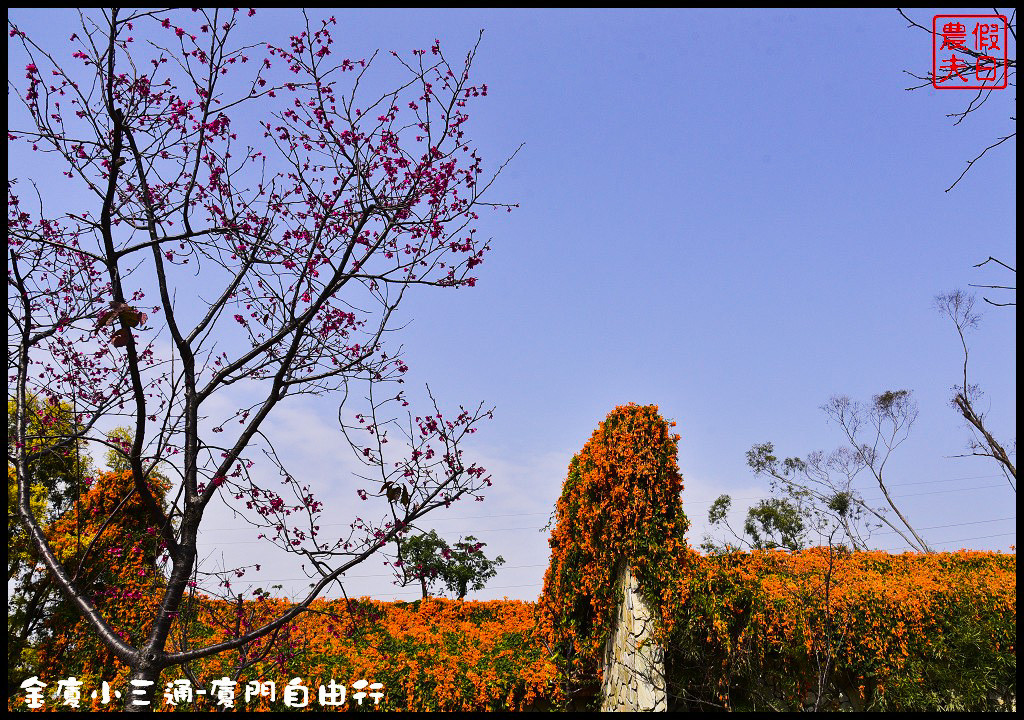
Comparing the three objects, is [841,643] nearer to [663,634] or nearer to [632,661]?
[663,634]

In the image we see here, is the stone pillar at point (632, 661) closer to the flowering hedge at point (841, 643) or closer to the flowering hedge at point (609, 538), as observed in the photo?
the flowering hedge at point (609, 538)

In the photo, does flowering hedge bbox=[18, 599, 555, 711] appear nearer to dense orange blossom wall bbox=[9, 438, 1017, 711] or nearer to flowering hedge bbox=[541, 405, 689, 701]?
dense orange blossom wall bbox=[9, 438, 1017, 711]

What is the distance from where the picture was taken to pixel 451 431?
4.25 meters

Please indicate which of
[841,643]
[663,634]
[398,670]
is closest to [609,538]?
[663,634]

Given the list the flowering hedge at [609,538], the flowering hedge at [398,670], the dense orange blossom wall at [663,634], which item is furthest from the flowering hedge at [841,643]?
the flowering hedge at [398,670]

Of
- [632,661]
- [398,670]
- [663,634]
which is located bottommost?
[398,670]

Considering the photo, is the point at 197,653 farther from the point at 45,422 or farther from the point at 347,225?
the point at 347,225

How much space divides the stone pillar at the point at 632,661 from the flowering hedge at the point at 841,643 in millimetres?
533

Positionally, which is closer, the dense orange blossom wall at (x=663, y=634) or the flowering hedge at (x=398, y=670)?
the flowering hedge at (x=398, y=670)

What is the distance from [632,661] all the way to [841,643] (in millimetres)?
2839

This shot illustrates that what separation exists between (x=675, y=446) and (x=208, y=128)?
628 centimetres

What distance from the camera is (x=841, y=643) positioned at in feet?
28.0

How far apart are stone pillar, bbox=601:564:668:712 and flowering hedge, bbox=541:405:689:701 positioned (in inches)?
5.7

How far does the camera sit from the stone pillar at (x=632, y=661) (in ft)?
25.3
